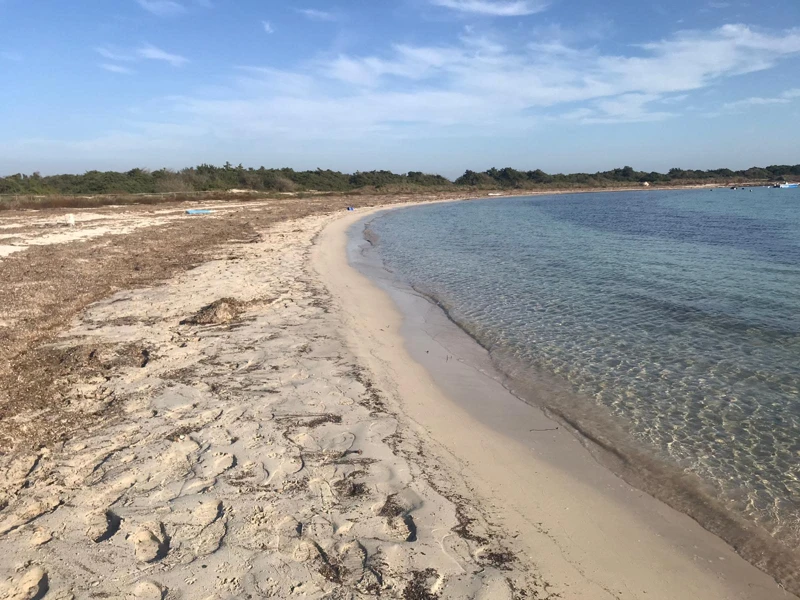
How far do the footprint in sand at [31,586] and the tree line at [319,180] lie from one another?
46.1m

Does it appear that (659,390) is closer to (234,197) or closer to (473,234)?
(473,234)

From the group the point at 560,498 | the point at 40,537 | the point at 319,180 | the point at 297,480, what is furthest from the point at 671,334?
the point at 319,180

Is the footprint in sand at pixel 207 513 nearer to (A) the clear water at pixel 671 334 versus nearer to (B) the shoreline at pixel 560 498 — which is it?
(B) the shoreline at pixel 560 498

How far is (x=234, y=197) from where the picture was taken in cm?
4278

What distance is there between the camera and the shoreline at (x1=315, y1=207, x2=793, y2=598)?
305 centimetres

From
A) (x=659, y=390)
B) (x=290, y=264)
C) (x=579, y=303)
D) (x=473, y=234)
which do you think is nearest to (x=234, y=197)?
(x=473, y=234)

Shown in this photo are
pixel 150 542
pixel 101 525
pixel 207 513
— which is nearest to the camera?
pixel 150 542

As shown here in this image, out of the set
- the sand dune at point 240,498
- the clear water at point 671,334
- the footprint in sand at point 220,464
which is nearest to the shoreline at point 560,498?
the sand dune at point 240,498

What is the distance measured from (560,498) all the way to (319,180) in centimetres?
6966

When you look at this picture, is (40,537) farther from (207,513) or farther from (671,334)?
(671,334)

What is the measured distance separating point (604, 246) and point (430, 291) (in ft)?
33.6

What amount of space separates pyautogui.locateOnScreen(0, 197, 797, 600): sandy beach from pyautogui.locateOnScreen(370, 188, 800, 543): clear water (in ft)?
2.93

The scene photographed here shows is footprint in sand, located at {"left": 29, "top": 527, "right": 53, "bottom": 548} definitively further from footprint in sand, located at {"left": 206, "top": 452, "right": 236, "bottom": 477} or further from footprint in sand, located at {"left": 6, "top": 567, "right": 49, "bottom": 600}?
footprint in sand, located at {"left": 206, "top": 452, "right": 236, "bottom": 477}

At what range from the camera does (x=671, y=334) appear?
25.7 ft
